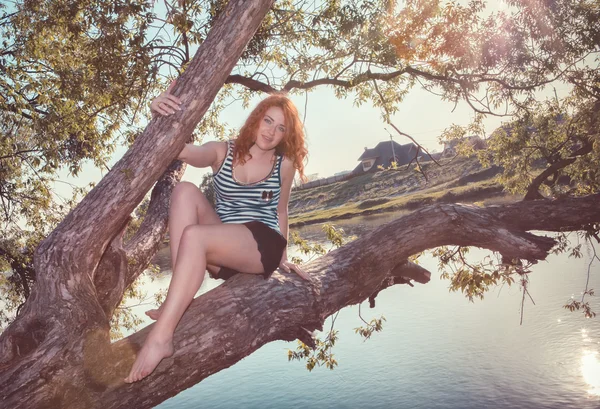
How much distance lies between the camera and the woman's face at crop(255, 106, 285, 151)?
11.5ft

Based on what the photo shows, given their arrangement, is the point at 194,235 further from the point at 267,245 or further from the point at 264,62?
the point at 264,62

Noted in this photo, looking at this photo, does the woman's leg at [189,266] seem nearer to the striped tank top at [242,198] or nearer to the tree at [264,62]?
the striped tank top at [242,198]

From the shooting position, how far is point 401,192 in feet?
148

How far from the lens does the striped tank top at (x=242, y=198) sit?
3.35m

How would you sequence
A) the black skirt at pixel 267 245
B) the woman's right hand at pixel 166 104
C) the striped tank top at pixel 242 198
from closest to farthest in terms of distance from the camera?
the woman's right hand at pixel 166 104 → the black skirt at pixel 267 245 → the striped tank top at pixel 242 198

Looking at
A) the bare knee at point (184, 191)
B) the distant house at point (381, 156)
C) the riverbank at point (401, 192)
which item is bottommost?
the bare knee at point (184, 191)

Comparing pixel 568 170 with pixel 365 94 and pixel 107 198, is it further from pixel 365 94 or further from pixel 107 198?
pixel 107 198

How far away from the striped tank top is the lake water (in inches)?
379

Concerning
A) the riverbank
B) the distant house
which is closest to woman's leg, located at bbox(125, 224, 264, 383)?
the riverbank

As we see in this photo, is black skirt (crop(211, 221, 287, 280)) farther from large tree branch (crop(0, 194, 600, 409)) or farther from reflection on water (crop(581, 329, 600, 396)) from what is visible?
reflection on water (crop(581, 329, 600, 396))

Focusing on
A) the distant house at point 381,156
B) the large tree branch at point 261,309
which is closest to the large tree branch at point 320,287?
the large tree branch at point 261,309

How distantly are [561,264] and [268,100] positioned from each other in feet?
62.1

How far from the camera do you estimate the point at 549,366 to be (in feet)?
39.6

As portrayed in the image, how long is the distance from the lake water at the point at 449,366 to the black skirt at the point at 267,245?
31.2 ft
